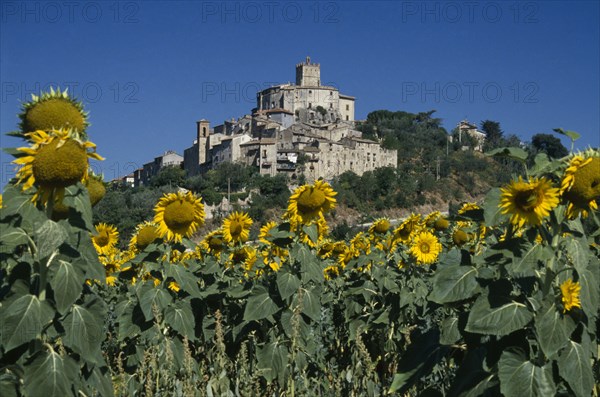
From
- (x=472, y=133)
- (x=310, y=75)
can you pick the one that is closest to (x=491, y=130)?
(x=472, y=133)

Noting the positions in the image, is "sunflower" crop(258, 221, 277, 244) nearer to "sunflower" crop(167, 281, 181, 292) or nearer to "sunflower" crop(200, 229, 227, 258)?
"sunflower" crop(200, 229, 227, 258)

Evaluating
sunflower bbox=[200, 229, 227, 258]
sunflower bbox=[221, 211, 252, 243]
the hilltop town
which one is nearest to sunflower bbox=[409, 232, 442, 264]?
sunflower bbox=[221, 211, 252, 243]

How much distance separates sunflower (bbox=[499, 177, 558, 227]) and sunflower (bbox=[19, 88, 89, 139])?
2.30 m

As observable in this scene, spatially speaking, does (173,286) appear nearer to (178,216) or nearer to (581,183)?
(178,216)

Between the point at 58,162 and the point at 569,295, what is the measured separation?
267cm

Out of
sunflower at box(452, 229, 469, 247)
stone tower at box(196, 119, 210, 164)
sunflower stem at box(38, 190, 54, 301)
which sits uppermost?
stone tower at box(196, 119, 210, 164)

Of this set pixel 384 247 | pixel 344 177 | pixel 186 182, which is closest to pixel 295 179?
pixel 344 177

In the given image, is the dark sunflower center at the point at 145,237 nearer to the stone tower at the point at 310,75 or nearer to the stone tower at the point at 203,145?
the stone tower at the point at 203,145

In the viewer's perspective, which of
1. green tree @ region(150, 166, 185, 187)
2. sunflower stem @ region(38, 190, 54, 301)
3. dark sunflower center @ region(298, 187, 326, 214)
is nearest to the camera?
sunflower stem @ region(38, 190, 54, 301)

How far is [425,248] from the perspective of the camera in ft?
29.3

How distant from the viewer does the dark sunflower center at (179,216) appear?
6617 mm

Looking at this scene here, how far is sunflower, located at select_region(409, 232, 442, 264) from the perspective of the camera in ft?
28.9

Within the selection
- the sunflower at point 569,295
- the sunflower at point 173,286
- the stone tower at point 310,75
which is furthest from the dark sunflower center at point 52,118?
the stone tower at point 310,75

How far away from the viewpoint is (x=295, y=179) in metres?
90.8
